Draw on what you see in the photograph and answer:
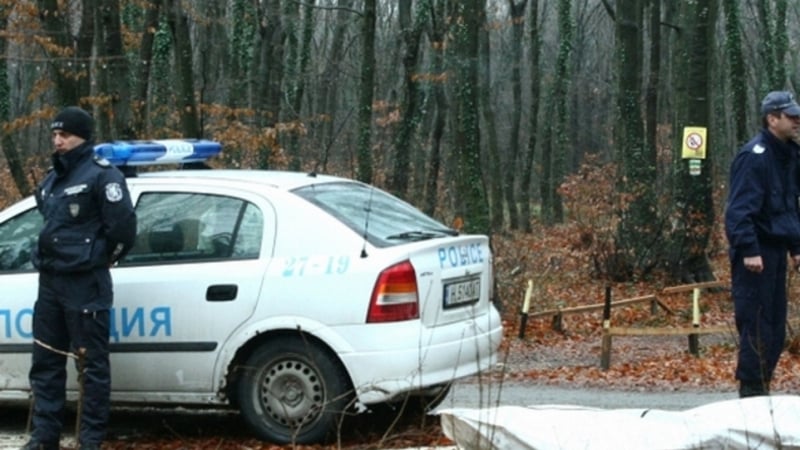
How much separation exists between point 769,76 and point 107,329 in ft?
99.6

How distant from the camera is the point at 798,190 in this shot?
800cm

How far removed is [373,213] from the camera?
809 centimetres

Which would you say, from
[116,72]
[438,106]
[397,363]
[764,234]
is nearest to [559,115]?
[438,106]

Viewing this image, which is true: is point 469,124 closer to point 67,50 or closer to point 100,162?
point 67,50

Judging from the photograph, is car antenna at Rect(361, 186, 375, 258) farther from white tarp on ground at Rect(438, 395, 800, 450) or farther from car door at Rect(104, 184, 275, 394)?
white tarp on ground at Rect(438, 395, 800, 450)

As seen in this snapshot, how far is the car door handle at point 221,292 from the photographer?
7.74 metres

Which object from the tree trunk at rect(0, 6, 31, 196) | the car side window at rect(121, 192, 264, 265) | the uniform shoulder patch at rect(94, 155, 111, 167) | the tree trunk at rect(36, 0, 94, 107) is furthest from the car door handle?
the tree trunk at rect(0, 6, 31, 196)

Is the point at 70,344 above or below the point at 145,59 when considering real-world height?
below

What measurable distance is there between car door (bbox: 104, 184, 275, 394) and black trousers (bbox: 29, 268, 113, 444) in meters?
0.50

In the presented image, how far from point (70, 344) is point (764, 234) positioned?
403 centimetres

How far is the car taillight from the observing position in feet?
24.4

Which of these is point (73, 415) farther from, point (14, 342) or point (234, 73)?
point (234, 73)

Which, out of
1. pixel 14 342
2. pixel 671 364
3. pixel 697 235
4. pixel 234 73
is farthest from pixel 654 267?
pixel 234 73

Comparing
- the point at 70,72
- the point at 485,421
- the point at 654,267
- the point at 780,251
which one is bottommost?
the point at 654,267
